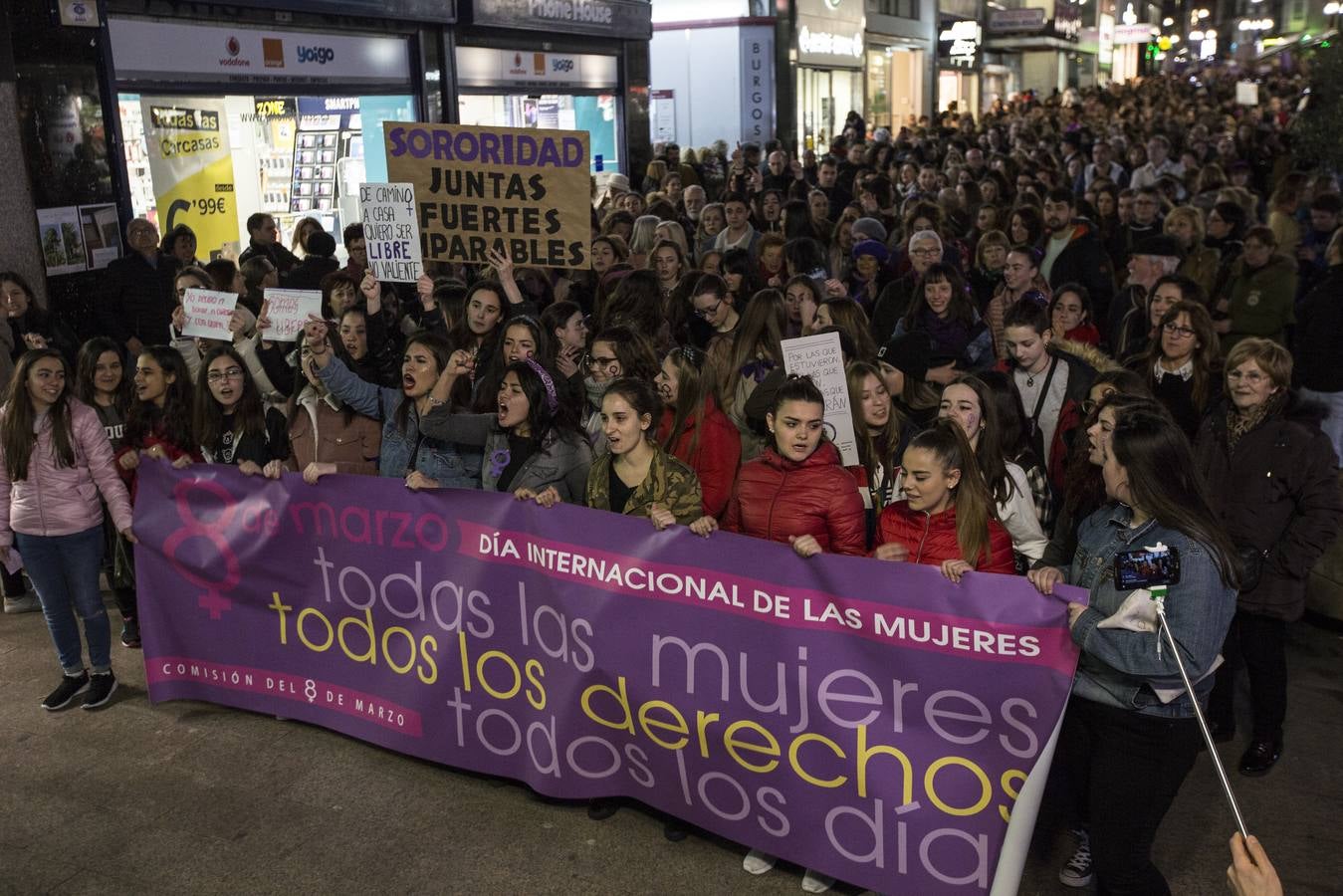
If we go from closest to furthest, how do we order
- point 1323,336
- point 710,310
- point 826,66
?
point 710,310
point 1323,336
point 826,66

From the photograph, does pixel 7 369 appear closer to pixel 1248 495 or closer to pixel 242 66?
pixel 242 66

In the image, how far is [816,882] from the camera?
445cm

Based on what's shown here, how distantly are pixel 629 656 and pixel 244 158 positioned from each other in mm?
9590

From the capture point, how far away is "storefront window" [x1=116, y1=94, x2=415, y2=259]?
1126cm

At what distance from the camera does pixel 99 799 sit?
528 cm

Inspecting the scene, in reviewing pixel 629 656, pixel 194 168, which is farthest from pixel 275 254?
pixel 629 656

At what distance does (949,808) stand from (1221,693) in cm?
208

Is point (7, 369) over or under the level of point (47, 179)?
under

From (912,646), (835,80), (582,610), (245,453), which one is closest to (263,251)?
(245,453)

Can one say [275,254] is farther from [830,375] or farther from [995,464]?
[995,464]

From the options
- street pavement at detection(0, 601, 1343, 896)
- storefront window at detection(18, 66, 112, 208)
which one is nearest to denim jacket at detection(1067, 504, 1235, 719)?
street pavement at detection(0, 601, 1343, 896)

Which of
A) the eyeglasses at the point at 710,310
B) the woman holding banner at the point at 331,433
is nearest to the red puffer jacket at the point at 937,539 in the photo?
the woman holding banner at the point at 331,433

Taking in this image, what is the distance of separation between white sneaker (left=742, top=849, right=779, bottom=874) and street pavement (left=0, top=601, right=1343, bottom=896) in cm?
4

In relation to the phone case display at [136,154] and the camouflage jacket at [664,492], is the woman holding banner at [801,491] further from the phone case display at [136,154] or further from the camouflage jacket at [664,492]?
the phone case display at [136,154]
